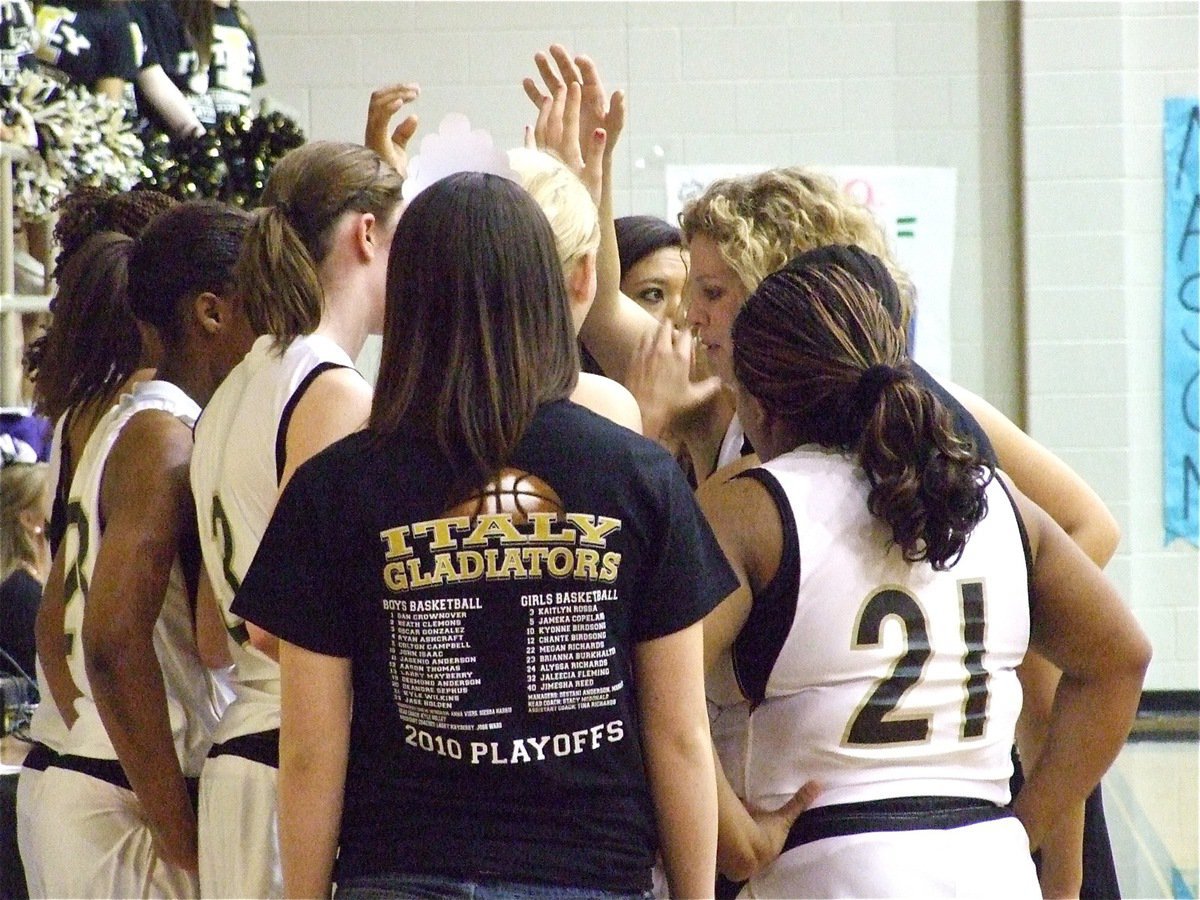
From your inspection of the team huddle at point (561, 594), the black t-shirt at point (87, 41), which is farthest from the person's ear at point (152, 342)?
the black t-shirt at point (87, 41)

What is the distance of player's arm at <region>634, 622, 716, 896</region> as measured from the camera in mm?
1432

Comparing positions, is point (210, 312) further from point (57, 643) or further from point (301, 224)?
point (57, 643)

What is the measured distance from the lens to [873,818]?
152 cm

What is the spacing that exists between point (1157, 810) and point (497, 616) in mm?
3869

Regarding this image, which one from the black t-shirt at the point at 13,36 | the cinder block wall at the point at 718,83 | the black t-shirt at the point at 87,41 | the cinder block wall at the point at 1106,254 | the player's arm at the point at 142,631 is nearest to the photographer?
the player's arm at the point at 142,631

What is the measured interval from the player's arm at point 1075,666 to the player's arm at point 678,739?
1.50ft

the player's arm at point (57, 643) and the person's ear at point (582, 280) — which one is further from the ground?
the person's ear at point (582, 280)

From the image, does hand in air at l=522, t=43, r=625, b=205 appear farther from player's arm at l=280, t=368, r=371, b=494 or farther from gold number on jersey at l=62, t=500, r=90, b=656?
gold number on jersey at l=62, t=500, r=90, b=656

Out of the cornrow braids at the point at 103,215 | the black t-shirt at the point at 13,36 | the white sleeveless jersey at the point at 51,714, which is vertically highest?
the black t-shirt at the point at 13,36

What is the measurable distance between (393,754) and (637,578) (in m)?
0.29

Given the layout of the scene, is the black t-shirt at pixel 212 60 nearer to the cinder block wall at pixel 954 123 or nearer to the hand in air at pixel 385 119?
the cinder block wall at pixel 954 123

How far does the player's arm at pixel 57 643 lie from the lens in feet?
7.50

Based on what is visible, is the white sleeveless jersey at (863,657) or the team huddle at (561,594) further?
the white sleeveless jersey at (863,657)

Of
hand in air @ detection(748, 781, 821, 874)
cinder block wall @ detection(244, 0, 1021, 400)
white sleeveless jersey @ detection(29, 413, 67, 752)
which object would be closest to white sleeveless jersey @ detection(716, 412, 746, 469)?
hand in air @ detection(748, 781, 821, 874)
